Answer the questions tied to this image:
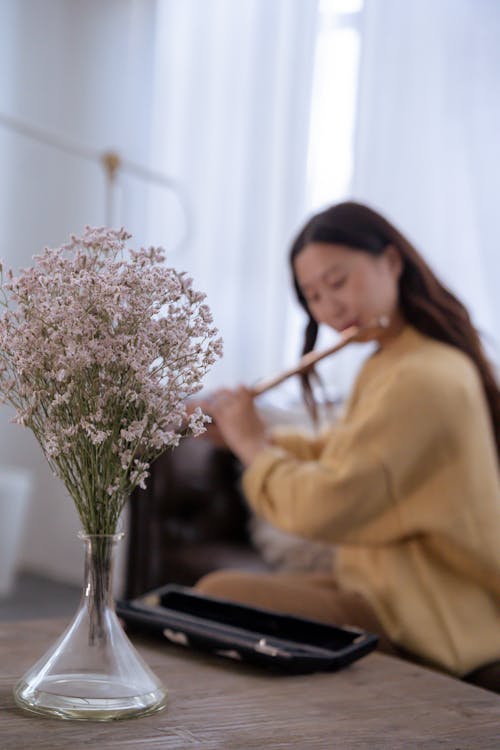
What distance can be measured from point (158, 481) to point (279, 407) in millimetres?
445

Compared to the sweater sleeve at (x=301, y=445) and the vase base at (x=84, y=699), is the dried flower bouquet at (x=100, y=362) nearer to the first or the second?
the vase base at (x=84, y=699)

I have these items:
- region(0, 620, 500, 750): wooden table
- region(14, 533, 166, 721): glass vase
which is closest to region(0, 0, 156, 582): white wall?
region(0, 620, 500, 750): wooden table

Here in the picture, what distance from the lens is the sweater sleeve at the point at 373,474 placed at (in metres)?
1.29

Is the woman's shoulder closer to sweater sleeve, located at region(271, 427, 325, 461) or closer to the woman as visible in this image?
the woman

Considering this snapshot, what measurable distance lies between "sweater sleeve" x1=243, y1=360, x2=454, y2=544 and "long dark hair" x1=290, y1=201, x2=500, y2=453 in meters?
0.17

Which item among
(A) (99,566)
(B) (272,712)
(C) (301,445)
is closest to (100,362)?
(A) (99,566)

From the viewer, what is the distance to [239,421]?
1.48 m

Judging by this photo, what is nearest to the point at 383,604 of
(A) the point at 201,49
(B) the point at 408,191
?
(B) the point at 408,191

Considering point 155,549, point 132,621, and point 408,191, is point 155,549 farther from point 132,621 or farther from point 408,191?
point 408,191

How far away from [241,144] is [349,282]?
1.77 m

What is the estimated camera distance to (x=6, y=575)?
118 inches

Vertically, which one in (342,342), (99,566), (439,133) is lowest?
(99,566)

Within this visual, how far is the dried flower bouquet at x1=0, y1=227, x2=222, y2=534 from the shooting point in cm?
76

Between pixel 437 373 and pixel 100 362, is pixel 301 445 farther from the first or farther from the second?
pixel 100 362
